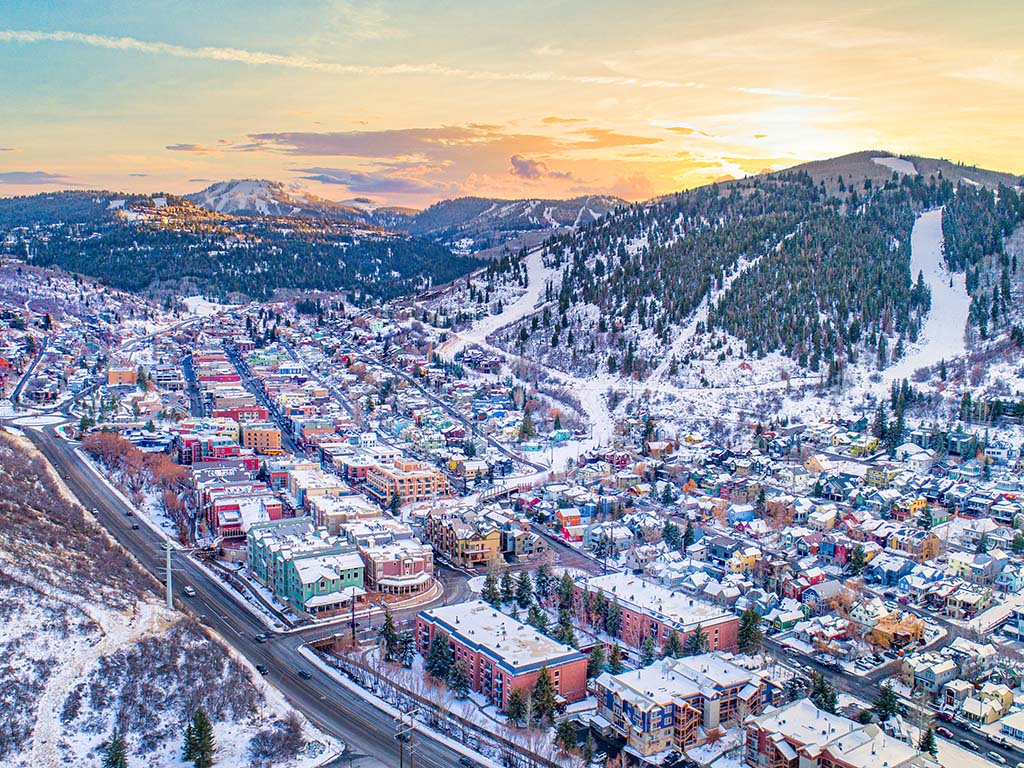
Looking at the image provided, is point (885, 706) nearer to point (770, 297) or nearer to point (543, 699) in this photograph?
point (543, 699)

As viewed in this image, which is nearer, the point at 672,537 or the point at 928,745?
the point at 928,745

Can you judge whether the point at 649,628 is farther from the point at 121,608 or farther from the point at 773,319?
the point at 773,319

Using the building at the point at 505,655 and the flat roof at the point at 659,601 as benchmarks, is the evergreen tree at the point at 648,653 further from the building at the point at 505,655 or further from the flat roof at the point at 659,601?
the building at the point at 505,655

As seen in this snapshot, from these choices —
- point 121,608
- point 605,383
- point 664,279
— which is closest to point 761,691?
point 121,608

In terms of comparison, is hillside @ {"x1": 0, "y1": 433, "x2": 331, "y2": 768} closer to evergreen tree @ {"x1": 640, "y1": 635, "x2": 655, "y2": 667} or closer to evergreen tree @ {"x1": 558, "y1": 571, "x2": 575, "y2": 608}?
evergreen tree @ {"x1": 640, "y1": 635, "x2": 655, "y2": 667}

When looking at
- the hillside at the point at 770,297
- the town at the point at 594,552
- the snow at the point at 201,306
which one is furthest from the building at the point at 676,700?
the snow at the point at 201,306

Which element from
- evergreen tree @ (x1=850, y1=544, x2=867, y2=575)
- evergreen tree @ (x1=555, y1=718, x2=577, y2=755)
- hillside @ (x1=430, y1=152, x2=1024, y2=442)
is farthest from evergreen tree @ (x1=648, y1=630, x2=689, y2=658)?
hillside @ (x1=430, y1=152, x2=1024, y2=442)

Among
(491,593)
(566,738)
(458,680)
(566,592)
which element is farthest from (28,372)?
(566,738)
